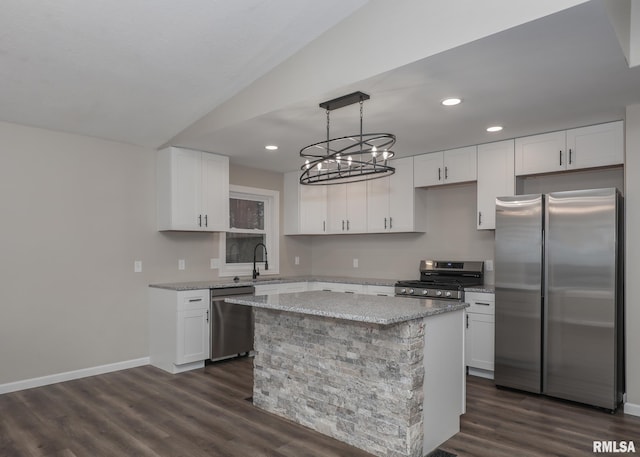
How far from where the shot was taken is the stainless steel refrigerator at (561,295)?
3451 mm

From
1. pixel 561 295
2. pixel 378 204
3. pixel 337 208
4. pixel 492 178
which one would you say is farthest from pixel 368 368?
pixel 337 208

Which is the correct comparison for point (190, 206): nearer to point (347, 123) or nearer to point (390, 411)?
point (347, 123)

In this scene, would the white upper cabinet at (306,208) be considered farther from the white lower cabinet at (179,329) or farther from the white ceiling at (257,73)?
the white lower cabinet at (179,329)

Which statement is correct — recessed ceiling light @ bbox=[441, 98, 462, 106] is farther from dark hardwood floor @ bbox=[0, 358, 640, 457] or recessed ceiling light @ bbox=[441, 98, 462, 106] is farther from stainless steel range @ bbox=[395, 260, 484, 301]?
dark hardwood floor @ bbox=[0, 358, 640, 457]

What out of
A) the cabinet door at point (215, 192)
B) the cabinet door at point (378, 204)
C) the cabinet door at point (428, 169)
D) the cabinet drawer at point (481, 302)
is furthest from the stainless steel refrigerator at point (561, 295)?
the cabinet door at point (215, 192)

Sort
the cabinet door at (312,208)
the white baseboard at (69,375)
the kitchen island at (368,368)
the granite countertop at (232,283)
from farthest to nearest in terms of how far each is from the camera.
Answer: the cabinet door at (312,208) < the granite countertop at (232,283) < the white baseboard at (69,375) < the kitchen island at (368,368)

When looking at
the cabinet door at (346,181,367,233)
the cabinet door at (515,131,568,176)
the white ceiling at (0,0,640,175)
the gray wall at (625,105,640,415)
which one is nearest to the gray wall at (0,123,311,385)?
the white ceiling at (0,0,640,175)

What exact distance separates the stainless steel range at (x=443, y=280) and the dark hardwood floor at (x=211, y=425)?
90 centimetres

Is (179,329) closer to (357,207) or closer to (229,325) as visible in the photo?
(229,325)

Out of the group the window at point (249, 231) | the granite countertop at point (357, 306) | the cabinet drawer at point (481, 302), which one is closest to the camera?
the granite countertop at point (357, 306)

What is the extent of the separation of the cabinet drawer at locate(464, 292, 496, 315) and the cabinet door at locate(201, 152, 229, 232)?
9.35 feet

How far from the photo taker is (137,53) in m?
3.30

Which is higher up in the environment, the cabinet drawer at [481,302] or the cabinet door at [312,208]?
the cabinet door at [312,208]

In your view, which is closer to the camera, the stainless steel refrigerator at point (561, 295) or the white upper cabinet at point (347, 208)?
the stainless steel refrigerator at point (561, 295)
